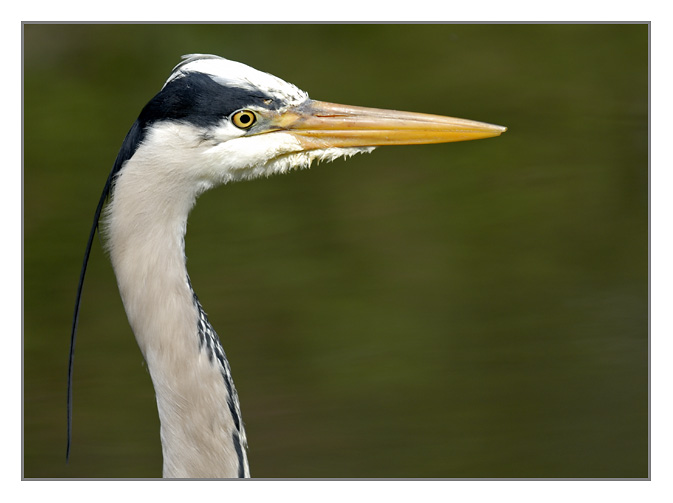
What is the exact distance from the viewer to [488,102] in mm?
3418

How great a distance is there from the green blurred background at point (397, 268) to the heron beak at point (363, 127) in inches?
33.9

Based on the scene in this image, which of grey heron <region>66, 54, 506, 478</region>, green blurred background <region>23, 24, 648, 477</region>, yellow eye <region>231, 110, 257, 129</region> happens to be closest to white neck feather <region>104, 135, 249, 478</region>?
grey heron <region>66, 54, 506, 478</region>

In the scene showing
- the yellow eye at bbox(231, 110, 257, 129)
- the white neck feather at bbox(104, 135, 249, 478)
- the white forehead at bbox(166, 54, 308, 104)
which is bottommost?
the white neck feather at bbox(104, 135, 249, 478)

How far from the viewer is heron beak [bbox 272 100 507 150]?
6.17ft

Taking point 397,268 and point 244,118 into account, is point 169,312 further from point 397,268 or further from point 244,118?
point 397,268

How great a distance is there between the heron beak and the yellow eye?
0.19 feet

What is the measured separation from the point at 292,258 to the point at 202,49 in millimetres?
1094

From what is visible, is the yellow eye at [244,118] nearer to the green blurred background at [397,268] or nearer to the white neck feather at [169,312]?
the white neck feather at [169,312]

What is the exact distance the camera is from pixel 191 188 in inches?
71.3

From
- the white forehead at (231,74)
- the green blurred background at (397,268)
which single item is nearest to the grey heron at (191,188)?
the white forehead at (231,74)

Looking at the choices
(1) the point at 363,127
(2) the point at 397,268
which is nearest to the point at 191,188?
(1) the point at 363,127

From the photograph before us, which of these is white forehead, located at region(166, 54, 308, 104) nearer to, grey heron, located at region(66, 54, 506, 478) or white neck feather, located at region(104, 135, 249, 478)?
grey heron, located at region(66, 54, 506, 478)
